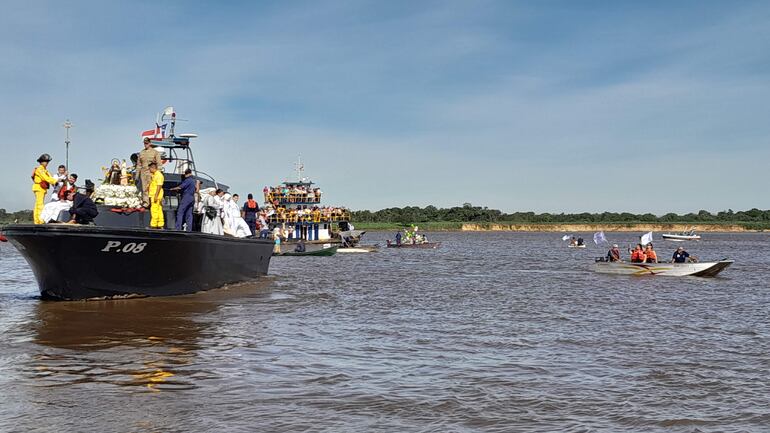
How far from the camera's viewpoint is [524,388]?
9.09 metres

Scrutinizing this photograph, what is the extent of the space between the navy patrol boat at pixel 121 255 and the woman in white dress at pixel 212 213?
288 mm

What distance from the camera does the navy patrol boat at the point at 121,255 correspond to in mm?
14594

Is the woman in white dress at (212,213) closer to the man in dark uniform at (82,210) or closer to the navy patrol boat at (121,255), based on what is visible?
the navy patrol boat at (121,255)

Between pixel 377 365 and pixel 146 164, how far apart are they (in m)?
8.87

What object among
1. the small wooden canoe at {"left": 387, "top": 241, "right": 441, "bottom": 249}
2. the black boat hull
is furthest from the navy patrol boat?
the small wooden canoe at {"left": 387, "top": 241, "right": 441, "bottom": 249}

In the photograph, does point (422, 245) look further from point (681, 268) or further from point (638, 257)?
point (681, 268)

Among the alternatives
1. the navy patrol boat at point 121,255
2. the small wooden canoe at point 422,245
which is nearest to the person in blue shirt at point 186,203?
the navy patrol boat at point 121,255

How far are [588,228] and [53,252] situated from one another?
149659mm

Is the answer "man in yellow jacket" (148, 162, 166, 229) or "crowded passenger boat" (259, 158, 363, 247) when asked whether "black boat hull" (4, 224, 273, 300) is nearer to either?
"man in yellow jacket" (148, 162, 166, 229)

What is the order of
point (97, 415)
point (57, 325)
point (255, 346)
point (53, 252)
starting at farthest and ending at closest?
point (53, 252) < point (57, 325) < point (255, 346) < point (97, 415)

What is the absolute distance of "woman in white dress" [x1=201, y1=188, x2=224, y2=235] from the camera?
752 inches

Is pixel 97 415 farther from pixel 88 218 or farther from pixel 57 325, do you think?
pixel 88 218

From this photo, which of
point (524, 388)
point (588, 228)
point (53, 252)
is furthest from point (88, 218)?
point (588, 228)

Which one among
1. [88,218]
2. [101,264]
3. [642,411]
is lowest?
[642,411]
